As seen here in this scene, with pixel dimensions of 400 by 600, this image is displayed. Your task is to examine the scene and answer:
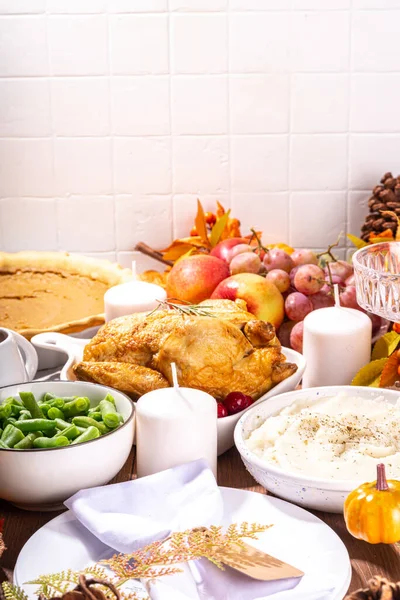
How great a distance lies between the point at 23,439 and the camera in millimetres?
1127

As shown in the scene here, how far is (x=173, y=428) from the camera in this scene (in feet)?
3.86

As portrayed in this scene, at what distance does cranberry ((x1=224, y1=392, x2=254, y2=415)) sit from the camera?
1.32 m

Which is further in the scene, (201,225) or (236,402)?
(201,225)

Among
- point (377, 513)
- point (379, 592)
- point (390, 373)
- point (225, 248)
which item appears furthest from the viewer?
point (225, 248)

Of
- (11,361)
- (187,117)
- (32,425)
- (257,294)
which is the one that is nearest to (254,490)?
(32,425)

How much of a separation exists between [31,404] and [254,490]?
1.20 ft

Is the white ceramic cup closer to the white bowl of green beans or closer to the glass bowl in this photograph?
the white bowl of green beans

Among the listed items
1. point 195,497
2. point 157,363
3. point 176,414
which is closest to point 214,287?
point 157,363

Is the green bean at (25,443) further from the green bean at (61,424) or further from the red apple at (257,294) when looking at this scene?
the red apple at (257,294)

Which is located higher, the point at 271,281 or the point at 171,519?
the point at 271,281

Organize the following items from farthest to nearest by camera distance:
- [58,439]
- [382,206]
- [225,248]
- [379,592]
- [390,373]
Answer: [382,206], [225,248], [390,373], [58,439], [379,592]

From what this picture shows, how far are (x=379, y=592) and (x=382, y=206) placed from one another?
152 cm

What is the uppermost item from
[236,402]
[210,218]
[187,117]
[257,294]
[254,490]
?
[187,117]

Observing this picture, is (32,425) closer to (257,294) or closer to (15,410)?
(15,410)
